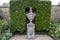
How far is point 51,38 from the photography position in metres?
7.83

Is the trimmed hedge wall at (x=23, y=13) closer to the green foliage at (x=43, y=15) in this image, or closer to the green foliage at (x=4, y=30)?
the green foliage at (x=43, y=15)

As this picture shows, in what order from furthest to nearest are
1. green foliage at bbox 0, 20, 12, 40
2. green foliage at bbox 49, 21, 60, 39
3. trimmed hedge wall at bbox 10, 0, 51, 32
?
1. trimmed hedge wall at bbox 10, 0, 51, 32
2. green foliage at bbox 49, 21, 60, 39
3. green foliage at bbox 0, 20, 12, 40

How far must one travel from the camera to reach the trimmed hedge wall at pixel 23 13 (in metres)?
8.32

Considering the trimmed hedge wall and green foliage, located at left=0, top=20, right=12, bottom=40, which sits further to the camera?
the trimmed hedge wall

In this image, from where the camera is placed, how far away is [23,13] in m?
8.38

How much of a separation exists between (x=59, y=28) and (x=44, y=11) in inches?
41.5

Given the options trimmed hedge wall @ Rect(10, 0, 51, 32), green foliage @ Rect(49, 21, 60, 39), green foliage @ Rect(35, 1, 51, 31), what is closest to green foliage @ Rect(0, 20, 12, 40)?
trimmed hedge wall @ Rect(10, 0, 51, 32)

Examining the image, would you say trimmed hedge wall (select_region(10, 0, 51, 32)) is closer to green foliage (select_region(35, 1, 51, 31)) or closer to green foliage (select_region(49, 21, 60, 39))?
green foliage (select_region(35, 1, 51, 31))

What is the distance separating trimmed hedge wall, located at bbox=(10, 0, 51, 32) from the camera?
832 cm

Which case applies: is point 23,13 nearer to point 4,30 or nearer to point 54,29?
point 4,30

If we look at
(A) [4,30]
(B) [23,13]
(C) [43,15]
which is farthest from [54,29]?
(A) [4,30]

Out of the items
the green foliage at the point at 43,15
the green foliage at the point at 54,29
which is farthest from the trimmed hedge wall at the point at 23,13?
the green foliage at the point at 54,29

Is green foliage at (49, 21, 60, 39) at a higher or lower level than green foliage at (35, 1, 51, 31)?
lower

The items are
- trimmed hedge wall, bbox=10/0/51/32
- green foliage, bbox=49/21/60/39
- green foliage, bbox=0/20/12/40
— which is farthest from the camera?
trimmed hedge wall, bbox=10/0/51/32
